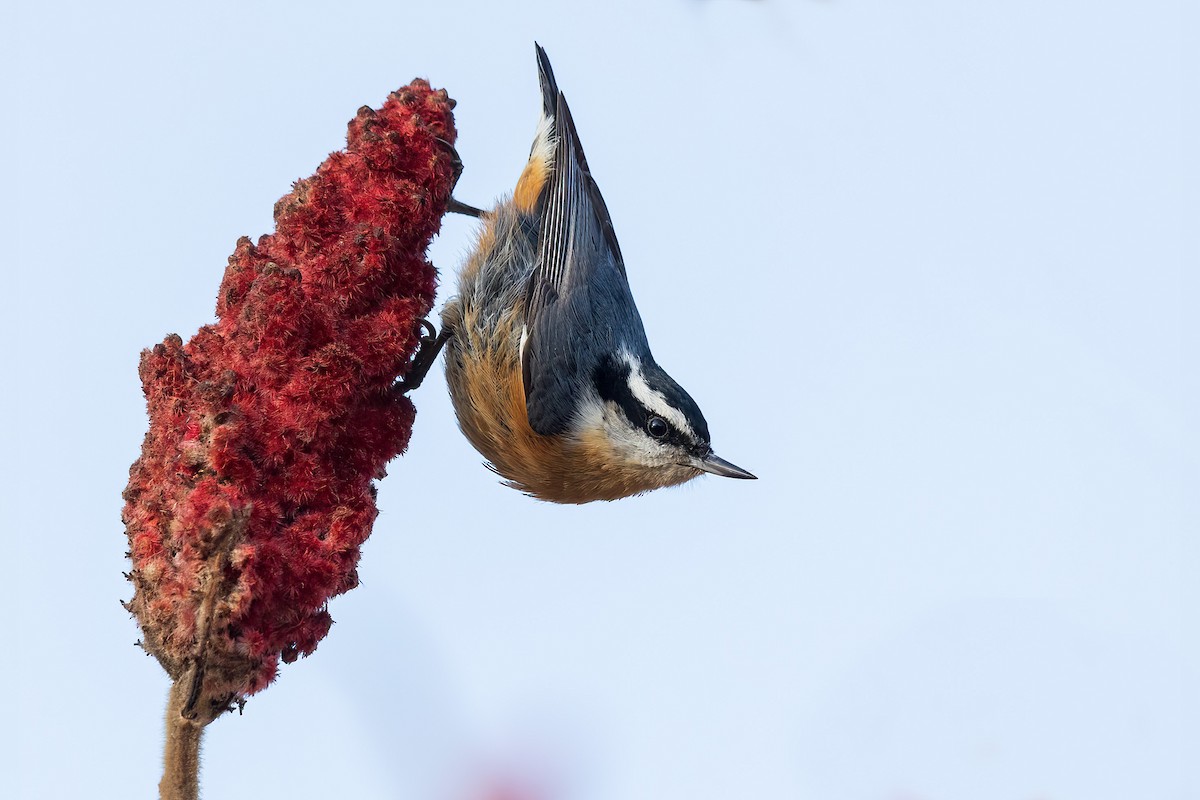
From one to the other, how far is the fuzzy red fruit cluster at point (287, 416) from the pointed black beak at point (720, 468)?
45.1 inches

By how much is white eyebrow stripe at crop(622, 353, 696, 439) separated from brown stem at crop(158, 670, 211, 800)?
5.44ft

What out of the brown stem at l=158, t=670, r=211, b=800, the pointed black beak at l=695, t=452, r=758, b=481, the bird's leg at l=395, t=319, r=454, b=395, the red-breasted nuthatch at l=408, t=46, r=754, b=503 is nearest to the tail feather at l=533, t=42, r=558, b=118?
the red-breasted nuthatch at l=408, t=46, r=754, b=503

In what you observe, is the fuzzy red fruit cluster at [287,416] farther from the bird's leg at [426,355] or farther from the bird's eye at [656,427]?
→ the bird's eye at [656,427]

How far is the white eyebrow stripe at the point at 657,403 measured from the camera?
3283mm

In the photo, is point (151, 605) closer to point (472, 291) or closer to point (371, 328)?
point (371, 328)

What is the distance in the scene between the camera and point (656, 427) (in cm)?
333

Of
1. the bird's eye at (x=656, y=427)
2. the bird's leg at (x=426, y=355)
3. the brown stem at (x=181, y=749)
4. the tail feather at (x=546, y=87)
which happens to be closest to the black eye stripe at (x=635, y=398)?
the bird's eye at (x=656, y=427)

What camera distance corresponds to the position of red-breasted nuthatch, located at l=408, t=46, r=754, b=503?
3338 millimetres

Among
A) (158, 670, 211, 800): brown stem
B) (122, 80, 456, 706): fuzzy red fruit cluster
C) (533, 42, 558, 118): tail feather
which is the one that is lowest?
(158, 670, 211, 800): brown stem

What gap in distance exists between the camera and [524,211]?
3.64 m

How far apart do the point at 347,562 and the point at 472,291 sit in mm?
1525

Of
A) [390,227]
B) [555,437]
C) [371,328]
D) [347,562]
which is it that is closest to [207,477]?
[347,562]

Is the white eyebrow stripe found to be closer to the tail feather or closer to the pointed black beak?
the pointed black beak

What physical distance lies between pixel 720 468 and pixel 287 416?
1504 mm
